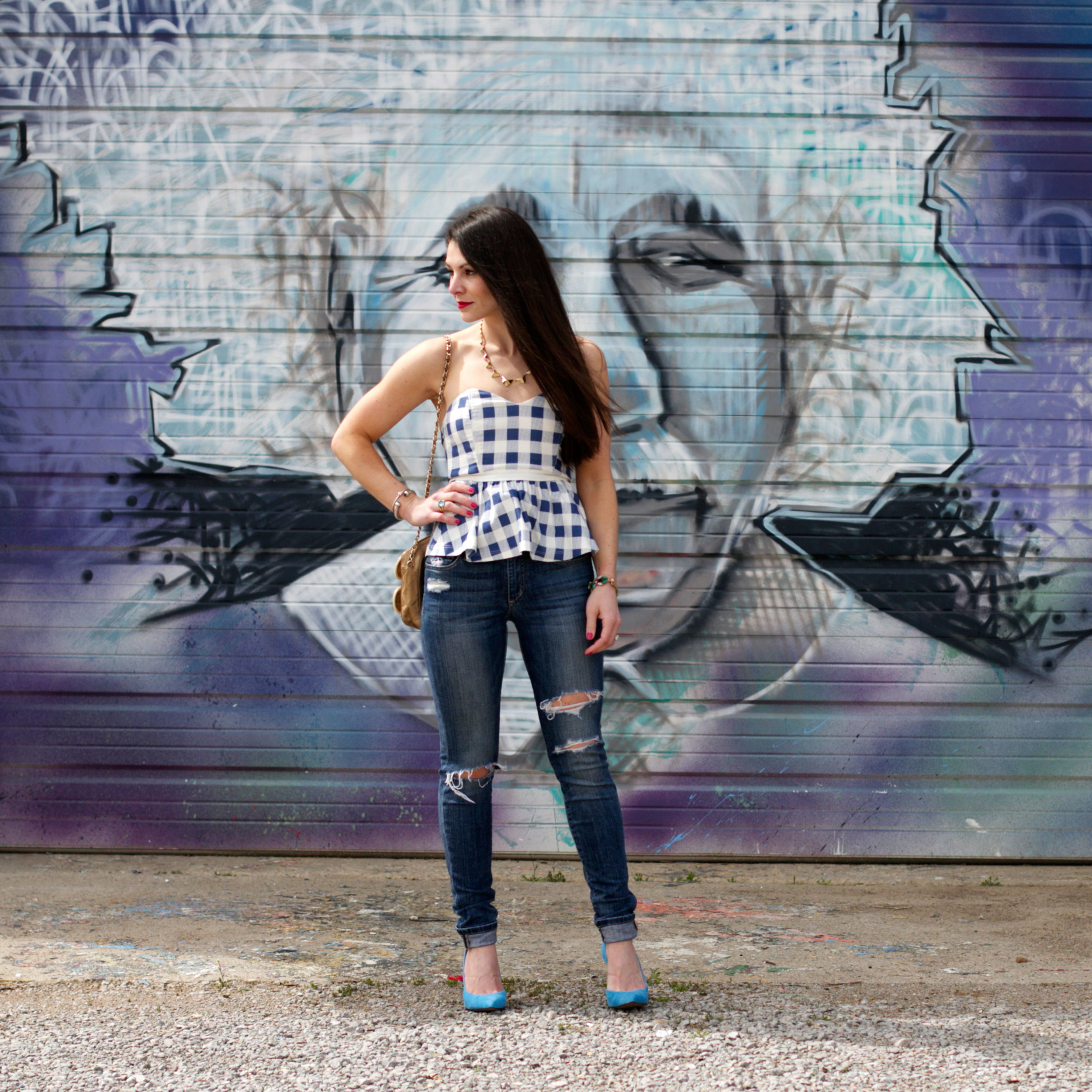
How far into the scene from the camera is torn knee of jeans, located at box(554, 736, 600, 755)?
8.10 ft

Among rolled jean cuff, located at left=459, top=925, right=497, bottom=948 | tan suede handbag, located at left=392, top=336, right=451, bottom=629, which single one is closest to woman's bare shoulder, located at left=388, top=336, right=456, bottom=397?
tan suede handbag, located at left=392, top=336, right=451, bottom=629

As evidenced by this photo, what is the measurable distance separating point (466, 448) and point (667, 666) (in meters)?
1.67

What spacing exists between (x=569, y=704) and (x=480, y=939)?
0.57m

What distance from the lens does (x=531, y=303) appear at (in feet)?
8.22

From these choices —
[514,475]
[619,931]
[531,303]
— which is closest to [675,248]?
[531,303]

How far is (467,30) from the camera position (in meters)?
3.87

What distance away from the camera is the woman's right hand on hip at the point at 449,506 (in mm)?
2471

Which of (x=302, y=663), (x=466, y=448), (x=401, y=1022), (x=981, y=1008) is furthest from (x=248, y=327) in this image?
(x=981, y=1008)

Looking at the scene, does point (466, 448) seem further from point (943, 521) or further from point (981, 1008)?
point (943, 521)

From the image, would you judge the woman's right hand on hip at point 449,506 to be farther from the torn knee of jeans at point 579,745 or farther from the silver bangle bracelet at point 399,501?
the torn knee of jeans at point 579,745

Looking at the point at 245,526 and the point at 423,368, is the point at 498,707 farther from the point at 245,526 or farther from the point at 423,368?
the point at 245,526

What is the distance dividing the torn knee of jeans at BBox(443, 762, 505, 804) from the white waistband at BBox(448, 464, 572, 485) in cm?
65

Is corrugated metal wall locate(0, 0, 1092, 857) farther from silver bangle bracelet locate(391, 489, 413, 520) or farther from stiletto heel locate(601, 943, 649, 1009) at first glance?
stiletto heel locate(601, 943, 649, 1009)

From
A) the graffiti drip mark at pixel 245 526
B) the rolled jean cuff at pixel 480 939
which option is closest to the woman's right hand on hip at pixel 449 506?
the rolled jean cuff at pixel 480 939
